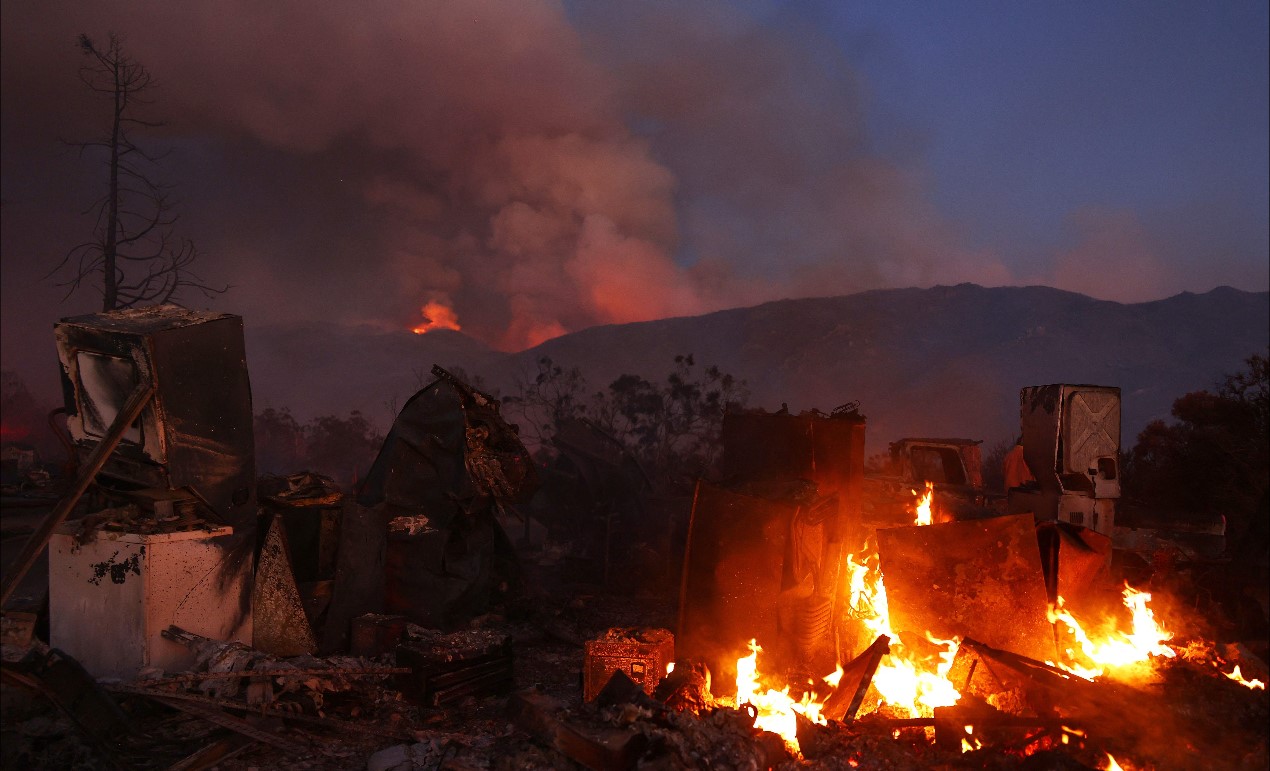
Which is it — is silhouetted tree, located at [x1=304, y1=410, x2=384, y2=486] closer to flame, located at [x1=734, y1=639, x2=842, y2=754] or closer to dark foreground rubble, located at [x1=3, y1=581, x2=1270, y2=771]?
dark foreground rubble, located at [x1=3, y1=581, x2=1270, y2=771]

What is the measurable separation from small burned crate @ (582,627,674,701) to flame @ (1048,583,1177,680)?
11.4ft

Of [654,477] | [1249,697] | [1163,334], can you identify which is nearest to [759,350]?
[1163,334]

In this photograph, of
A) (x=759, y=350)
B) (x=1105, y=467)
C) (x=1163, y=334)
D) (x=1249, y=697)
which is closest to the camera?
(x=1249, y=697)

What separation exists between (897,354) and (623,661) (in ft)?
228

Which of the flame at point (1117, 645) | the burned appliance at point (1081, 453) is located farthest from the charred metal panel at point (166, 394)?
the burned appliance at point (1081, 453)

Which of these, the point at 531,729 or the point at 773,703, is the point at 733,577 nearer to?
the point at 773,703

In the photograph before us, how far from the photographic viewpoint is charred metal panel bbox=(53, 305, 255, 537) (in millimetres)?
5574

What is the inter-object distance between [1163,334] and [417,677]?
263ft

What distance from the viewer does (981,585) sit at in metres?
5.97

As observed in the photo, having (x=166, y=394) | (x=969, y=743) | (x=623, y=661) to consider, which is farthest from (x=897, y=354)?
(x=166, y=394)

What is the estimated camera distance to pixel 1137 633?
21.2 feet

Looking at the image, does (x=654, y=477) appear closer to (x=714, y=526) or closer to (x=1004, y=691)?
(x=714, y=526)

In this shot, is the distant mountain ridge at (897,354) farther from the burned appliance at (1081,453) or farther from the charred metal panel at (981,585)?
the charred metal panel at (981,585)

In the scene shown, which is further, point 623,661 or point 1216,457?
point 1216,457
